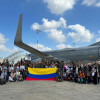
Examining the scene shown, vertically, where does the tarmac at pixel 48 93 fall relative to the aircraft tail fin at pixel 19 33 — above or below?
below

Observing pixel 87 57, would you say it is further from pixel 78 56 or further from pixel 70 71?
pixel 70 71

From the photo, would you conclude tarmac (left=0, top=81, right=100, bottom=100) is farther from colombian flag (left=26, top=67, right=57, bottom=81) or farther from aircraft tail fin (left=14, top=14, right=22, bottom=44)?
aircraft tail fin (left=14, top=14, right=22, bottom=44)

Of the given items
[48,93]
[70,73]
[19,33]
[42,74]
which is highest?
[19,33]

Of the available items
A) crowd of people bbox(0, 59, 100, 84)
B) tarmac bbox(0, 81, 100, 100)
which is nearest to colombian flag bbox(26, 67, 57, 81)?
crowd of people bbox(0, 59, 100, 84)

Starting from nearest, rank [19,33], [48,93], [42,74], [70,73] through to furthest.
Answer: [48,93]
[70,73]
[42,74]
[19,33]

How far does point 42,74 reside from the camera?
11.6 metres

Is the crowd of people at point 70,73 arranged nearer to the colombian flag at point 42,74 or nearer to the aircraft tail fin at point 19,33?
the colombian flag at point 42,74

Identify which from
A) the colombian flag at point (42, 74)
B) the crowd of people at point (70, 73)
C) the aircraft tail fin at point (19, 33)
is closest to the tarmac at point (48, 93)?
the crowd of people at point (70, 73)

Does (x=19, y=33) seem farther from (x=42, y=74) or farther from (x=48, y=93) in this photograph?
(x=48, y=93)

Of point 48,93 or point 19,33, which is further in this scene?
point 19,33

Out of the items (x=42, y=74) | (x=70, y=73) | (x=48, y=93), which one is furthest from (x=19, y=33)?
(x=48, y=93)

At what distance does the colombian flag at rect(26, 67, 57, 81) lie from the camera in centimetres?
1148

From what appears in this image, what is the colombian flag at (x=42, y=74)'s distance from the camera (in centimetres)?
1148

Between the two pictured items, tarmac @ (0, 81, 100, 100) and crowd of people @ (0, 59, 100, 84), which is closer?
tarmac @ (0, 81, 100, 100)
